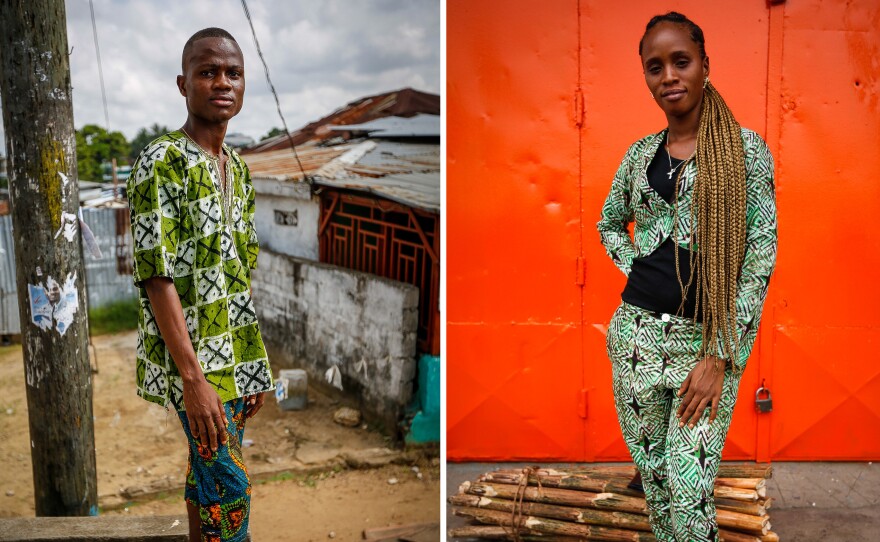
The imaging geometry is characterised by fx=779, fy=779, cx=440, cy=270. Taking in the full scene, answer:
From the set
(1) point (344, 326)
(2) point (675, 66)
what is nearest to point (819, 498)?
(2) point (675, 66)

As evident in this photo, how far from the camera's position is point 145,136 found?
3965 mm

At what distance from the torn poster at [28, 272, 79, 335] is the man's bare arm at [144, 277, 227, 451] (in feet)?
4.27

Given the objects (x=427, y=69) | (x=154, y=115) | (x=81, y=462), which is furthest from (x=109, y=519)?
(x=427, y=69)

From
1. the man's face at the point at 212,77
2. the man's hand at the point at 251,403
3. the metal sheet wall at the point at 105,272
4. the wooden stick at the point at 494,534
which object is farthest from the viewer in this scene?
the metal sheet wall at the point at 105,272

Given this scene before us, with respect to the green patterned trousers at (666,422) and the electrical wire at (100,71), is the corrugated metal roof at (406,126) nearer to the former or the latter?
the electrical wire at (100,71)

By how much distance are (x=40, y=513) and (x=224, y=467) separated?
1.73 meters

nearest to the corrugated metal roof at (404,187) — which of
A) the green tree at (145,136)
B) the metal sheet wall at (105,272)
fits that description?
the green tree at (145,136)

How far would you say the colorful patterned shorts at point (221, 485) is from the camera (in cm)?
238

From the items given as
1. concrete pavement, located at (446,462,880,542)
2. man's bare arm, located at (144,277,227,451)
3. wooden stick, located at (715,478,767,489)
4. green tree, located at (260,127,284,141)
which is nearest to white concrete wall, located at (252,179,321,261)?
green tree, located at (260,127,284,141)

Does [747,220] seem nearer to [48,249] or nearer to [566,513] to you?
[566,513]

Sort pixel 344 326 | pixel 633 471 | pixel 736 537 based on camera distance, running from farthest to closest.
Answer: pixel 344 326, pixel 633 471, pixel 736 537

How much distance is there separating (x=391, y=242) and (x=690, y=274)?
261 cm

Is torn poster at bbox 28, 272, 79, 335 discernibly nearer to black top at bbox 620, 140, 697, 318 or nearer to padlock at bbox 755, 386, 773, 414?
black top at bbox 620, 140, 697, 318

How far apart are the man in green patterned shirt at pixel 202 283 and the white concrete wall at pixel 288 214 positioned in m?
2.39
